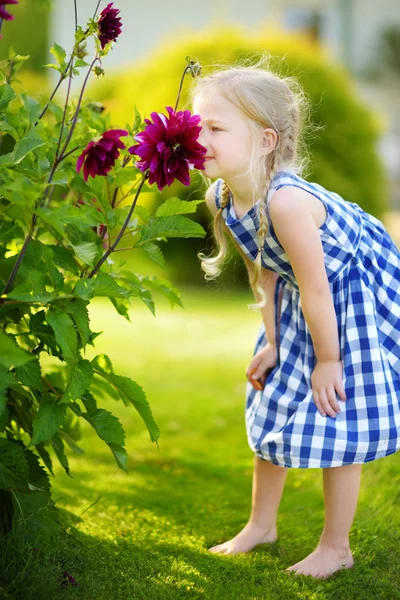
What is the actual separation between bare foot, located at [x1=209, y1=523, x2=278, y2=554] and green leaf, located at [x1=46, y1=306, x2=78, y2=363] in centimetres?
78

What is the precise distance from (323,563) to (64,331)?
835 mm

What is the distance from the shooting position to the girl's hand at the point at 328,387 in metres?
1.80

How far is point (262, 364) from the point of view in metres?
2.05

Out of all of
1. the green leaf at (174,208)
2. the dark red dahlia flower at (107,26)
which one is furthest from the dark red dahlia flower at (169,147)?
the dark red dahlia flower at (107,26)

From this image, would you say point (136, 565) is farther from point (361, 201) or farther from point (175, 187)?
point (361, 201)

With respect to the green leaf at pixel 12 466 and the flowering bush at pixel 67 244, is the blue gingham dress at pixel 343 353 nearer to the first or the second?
the flowering bush at pixel 67 244

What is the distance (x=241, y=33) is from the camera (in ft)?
26.7

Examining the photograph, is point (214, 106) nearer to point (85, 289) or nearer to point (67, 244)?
point (67, 244)

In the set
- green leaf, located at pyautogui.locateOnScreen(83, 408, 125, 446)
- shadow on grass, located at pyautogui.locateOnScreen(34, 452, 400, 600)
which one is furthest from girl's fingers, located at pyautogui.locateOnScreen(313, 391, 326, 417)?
green leaf, located at pyautogui.locateOnScreen(83, 408, 125, 446)

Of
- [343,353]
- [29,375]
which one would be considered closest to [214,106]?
[343,353]

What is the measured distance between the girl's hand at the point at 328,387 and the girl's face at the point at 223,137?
48cm

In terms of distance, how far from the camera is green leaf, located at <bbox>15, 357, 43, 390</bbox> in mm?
1513

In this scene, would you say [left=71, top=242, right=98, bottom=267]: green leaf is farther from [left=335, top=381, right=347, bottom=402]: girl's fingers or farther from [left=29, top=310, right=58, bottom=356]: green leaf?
[left=335, top=381, right=347, bottom=402]: girl's fingers

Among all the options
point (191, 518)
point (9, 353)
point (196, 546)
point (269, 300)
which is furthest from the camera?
point (191, 518)
